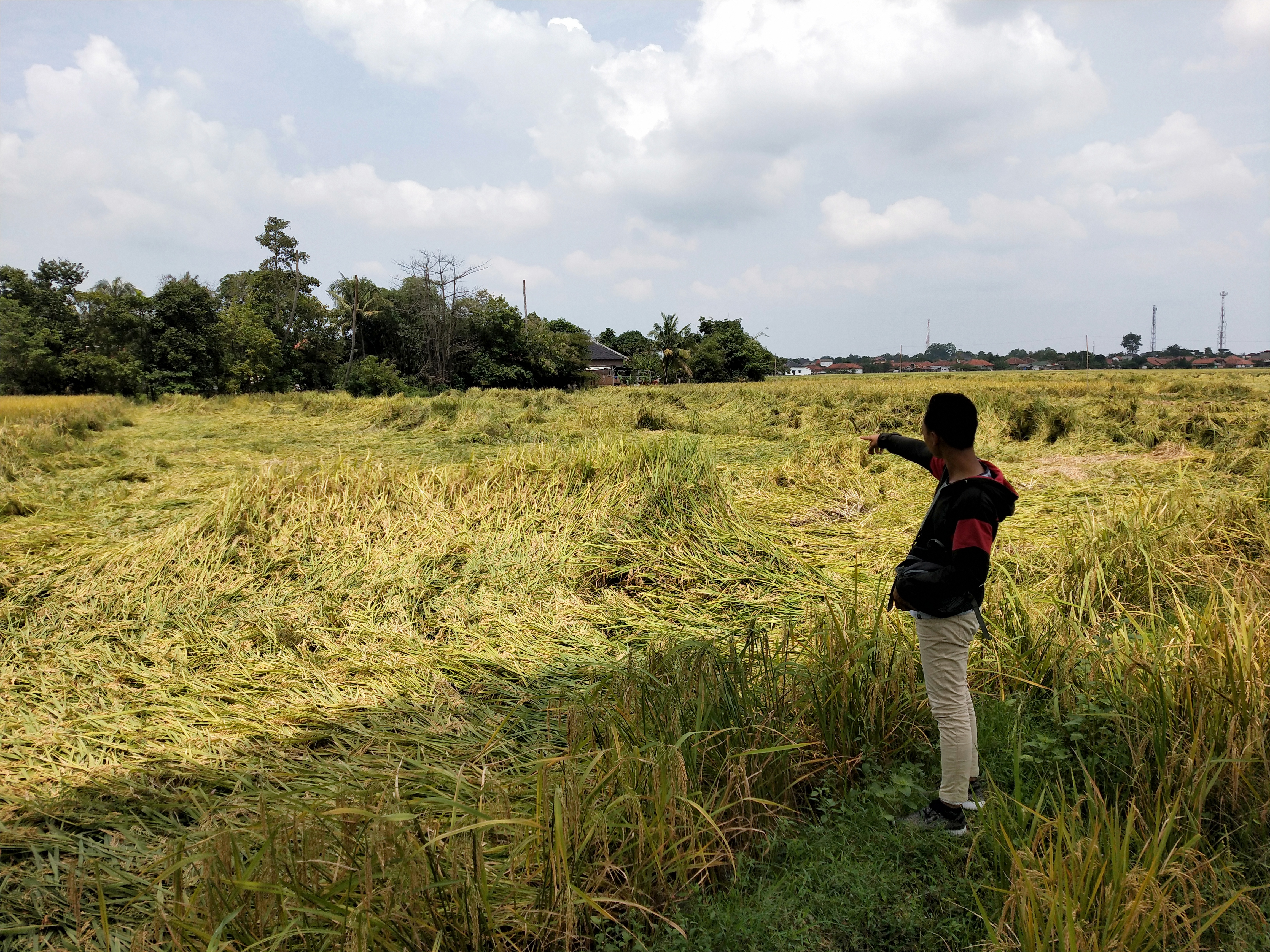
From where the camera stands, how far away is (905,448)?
8.65ft

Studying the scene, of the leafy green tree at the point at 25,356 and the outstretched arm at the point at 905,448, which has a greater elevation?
the leafy green tree at the point at 25,356

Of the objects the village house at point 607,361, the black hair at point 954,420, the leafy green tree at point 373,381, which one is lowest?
the black hair at point 954,420

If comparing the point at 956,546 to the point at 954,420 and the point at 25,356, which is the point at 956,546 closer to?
the point at 954,420

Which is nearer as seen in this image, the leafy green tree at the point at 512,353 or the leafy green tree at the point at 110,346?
the leafy green tree at the point at 110,346

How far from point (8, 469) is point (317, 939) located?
8754 mm

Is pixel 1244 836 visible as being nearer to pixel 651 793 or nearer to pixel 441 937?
pixel 651 793

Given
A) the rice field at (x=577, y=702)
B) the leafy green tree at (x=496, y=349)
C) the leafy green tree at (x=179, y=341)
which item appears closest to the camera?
the rice field at (x=577, y=702)

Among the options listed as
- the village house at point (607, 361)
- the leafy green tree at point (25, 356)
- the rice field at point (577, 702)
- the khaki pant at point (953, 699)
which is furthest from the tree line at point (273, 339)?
the khaki pant at point (953, 699)

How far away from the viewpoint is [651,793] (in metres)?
2.08

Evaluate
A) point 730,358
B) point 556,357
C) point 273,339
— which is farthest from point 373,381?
point 730,358

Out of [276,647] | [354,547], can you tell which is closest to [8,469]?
[354,547]

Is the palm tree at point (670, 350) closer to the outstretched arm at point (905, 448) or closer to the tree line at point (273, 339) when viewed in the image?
the tree line at point (273, 339)

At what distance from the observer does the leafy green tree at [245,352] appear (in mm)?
26312

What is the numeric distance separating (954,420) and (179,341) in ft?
96.5
